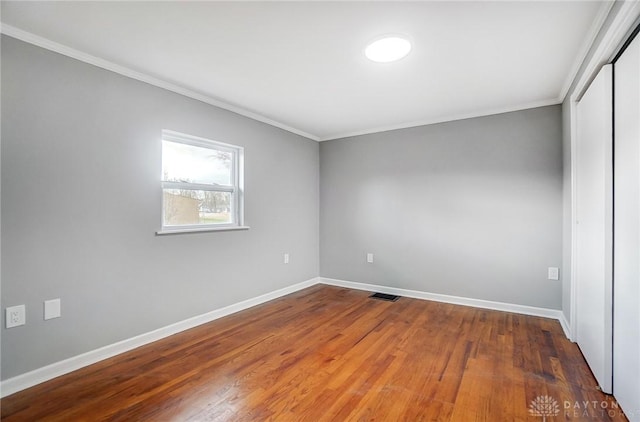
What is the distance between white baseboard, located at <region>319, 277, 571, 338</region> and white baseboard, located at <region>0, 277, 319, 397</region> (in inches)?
58.5

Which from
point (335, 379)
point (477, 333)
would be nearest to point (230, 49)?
point (335, 379)

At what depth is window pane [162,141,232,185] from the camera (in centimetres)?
268

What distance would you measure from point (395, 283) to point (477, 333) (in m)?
1.32

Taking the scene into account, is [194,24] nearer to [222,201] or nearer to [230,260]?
[222,201]

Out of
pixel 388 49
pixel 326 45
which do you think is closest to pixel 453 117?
pixel 388 49

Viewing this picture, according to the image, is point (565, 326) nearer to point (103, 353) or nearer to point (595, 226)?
point (595, 226)

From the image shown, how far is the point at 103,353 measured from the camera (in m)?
2.16

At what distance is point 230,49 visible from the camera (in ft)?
6.63

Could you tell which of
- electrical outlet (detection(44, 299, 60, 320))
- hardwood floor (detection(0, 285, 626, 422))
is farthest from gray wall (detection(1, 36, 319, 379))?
hardwood floor (detection(0, 285, 626, 422))

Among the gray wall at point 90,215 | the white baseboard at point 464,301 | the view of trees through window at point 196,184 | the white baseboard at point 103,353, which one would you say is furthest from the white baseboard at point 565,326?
the view of trees through window at point 196,184

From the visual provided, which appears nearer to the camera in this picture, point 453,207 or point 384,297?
point 453,207

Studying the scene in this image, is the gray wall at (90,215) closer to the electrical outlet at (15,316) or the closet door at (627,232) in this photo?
the electrical outlet at (15,316)

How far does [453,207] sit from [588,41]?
6.25 ft
